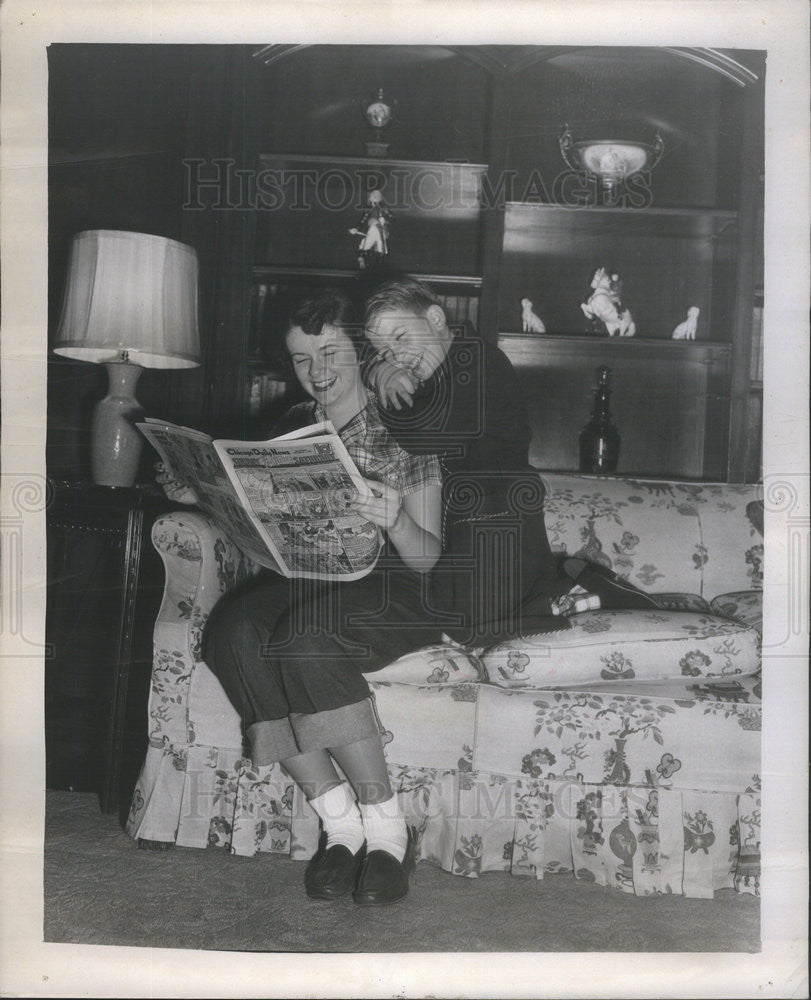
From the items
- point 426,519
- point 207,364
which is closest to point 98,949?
point 426,519

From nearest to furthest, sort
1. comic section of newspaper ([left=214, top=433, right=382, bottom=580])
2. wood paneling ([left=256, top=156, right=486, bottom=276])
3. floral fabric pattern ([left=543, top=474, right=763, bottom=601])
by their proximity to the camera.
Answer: comic section of newspaper ([left=214, top=433, right=382, bottom=580]) → floral fabric pattern ([left=543, top=474, right=763, bottom=601]) → wood paneling ([left=256, top=156, right=486, bottom=276])

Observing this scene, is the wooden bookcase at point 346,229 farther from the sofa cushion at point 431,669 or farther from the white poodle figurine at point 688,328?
the sofa cushion at point 431,669

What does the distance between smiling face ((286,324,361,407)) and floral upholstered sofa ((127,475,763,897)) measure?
325 mm

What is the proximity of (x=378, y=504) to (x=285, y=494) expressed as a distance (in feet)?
0.46

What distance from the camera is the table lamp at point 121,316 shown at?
1.83m

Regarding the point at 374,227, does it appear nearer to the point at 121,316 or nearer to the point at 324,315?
the point at 121,316

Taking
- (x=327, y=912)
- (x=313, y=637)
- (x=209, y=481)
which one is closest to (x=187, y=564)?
(x=209, y=481)

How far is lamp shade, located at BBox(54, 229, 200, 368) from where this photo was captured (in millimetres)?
1829

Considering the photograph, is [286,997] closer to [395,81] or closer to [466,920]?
[466,920]

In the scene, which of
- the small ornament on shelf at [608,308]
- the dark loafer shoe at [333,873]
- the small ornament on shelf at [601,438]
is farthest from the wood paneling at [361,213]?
the dark loafer shoe at [333,873]

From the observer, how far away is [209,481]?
1.47m

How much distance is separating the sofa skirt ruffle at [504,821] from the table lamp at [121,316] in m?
0.66

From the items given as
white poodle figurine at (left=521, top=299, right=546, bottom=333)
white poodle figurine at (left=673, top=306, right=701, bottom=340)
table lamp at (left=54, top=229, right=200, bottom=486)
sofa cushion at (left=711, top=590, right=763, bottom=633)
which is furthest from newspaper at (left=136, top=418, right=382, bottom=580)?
white poodle figurine at (left=673, top=306, right=701, bottom=340)

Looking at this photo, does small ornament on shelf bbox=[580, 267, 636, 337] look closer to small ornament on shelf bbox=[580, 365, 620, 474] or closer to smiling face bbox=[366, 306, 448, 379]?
small ornament on shelf bbox=[580, 365, 620, 474]
